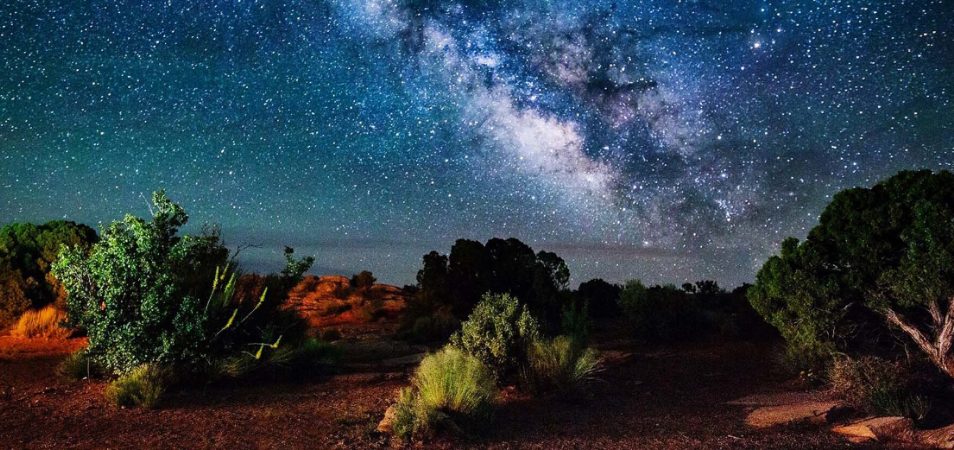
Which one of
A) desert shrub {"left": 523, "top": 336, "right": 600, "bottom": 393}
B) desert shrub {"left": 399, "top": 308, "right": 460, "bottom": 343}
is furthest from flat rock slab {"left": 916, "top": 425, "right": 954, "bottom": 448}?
desert shrub {"left": 399, "top": 308, "right": 460, "bottom": 343}

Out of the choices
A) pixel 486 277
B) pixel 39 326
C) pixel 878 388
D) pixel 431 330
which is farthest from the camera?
pixel 486 277

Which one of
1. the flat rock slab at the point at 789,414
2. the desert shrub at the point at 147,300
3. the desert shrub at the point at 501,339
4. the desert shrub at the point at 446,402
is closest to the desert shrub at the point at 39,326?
the desert shrub at the point at 147,300

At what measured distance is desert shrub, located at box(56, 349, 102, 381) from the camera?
12211 mm

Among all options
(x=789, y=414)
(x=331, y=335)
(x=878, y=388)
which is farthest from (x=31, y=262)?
(x=878, y=388)

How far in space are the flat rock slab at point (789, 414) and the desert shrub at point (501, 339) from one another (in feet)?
13.2

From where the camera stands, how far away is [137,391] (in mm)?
10219

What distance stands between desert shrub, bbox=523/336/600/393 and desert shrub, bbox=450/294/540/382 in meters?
0.32

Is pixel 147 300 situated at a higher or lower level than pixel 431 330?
higher

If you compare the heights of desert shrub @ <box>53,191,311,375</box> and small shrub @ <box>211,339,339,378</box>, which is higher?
desert shrub @ <box>53,191,311,375</box>

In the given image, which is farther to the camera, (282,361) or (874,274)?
(282,361)

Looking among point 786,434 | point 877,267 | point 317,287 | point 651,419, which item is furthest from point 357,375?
point 317,287

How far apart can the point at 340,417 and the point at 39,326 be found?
1388 centimetres

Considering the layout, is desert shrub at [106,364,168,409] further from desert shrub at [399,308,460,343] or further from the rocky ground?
desert shrub at [399,308,460,343]

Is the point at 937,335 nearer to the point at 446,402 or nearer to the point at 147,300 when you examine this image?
the point at 446,402
